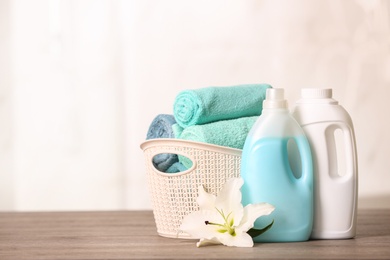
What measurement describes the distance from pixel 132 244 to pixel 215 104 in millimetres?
360

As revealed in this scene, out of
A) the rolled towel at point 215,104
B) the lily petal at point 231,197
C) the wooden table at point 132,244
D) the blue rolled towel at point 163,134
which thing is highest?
the rolled towel at point 215,104

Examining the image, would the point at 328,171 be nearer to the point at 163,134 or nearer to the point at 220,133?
the point at 220,133

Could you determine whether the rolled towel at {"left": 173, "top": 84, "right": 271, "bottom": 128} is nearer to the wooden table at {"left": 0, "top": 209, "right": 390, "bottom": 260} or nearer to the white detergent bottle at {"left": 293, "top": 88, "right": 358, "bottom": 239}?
the white detergent bottle at {"left": 293, "top": 88, "right": 358, "bottom": 239}

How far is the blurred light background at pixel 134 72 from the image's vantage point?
2391 mm

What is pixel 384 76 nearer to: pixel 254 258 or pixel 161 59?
pixel 161 59

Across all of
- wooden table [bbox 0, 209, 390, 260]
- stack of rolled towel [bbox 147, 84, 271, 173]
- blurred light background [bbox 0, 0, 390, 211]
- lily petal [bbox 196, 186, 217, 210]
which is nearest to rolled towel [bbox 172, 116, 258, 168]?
stack of rolled towel [bbox 147, 84, 271, 173]

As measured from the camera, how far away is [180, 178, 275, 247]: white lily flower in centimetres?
155

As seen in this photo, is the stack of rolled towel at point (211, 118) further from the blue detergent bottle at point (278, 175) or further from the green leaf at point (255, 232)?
the green leaf at point (255, 232)

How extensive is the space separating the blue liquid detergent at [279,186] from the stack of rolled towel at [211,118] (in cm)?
9

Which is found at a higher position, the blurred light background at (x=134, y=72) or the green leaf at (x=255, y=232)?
the blurred light background at (x=134, y=72)

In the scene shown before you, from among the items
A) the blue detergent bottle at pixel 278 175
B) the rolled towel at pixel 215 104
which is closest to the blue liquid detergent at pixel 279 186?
the blue detergent bottle at pixel 278 175

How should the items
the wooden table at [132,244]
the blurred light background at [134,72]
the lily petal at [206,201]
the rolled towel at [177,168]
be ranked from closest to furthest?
the wooden table at [132,244] < the lily petal at [206,201] < the rolled towel at [177,168] < the blurred light background at [134,72]

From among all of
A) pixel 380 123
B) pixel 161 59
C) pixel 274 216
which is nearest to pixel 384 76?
pixel 380 123

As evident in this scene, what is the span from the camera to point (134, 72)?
242 cm
